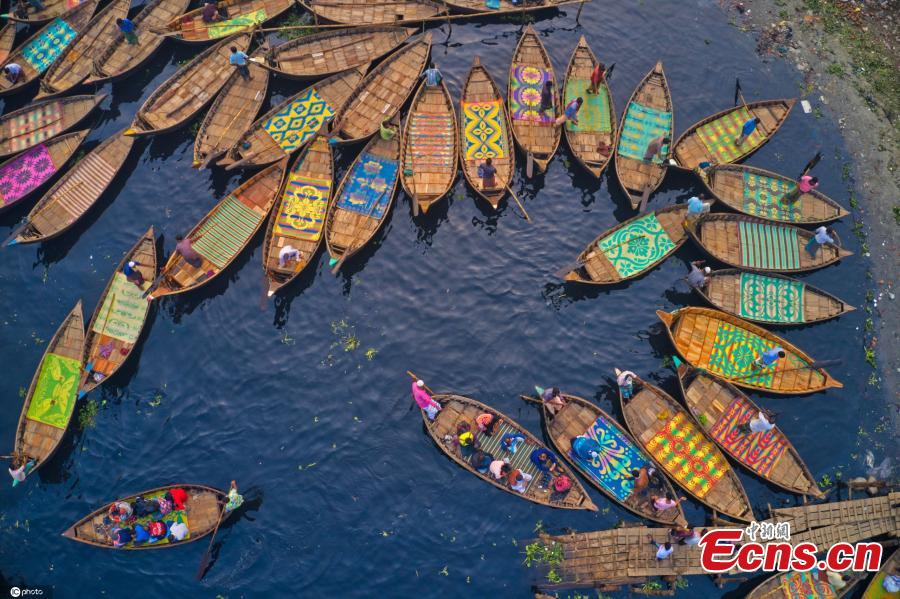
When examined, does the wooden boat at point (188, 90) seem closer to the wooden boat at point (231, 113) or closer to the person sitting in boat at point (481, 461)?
Result: the wooden boat at point (231, 113)

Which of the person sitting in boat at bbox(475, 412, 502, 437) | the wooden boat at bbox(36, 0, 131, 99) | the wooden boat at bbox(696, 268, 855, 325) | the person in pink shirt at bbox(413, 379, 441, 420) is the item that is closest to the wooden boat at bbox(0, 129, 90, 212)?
the wooden boat at bbox(36, 0, 131, 99)

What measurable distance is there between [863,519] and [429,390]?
20.3 metres

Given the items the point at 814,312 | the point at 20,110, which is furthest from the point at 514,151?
the point at 20,110

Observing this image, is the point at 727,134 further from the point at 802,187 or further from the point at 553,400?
the point at 553,400

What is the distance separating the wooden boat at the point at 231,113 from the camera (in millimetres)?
32562

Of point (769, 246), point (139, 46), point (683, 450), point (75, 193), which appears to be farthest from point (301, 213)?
point (769, 246)

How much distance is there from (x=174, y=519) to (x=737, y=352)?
27.4m

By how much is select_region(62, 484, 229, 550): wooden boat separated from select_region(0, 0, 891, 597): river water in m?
0.68

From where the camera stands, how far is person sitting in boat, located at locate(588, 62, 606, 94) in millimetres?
32500

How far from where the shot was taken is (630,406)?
27234mm

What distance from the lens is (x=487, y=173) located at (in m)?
30.4

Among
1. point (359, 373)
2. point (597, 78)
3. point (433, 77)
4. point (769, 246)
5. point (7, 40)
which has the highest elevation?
point (597, 78)

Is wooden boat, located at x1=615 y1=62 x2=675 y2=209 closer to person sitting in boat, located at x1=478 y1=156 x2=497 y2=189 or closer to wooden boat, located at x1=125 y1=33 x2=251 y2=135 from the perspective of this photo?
person sitting in boat, located at x1=478 y1=156 x2=497 y2=189

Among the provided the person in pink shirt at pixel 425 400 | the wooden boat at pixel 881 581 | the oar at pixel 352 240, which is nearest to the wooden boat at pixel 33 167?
the oar at pixel 352 240
